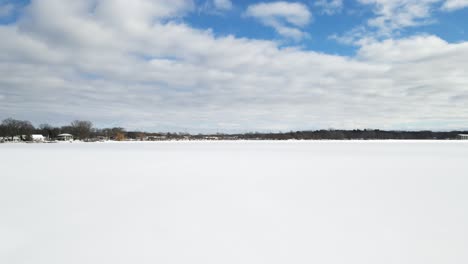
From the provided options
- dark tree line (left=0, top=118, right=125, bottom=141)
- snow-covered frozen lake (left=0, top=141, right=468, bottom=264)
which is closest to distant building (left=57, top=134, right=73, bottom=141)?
dark tree line (left=0, top=118, right=125, bottom=141)

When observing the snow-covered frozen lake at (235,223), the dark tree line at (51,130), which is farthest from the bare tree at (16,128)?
the snow-covered frozen lake at (235,223)

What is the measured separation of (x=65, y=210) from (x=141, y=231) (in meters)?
2.29

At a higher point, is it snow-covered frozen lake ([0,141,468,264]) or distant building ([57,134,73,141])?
distant building ([57,134,73,141])

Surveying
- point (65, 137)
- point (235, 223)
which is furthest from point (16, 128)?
point (235, 223)

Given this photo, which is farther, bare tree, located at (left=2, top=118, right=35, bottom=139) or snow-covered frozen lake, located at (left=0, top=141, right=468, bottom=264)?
bare tree, located at (left=2, top=118, right=35, bottom=139)

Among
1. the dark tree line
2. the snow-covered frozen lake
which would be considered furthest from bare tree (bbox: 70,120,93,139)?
the snow-covered frozen lake

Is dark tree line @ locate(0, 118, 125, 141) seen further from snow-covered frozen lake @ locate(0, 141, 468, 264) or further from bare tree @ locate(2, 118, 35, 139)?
snow-covered frozen lake @ locate(0, 141, 468, 264)

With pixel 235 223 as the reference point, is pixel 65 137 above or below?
above

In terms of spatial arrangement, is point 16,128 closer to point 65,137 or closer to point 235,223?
point 65,137

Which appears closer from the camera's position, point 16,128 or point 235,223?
point 235,223

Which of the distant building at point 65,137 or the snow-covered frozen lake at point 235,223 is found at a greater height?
the distant building at point 65,137

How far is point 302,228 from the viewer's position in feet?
16.1

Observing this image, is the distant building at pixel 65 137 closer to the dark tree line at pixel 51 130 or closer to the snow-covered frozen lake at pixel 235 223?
the dark tree line at pixel 51 130

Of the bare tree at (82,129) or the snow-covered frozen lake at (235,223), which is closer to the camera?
the snow-covered frozen lake at (235,223)
